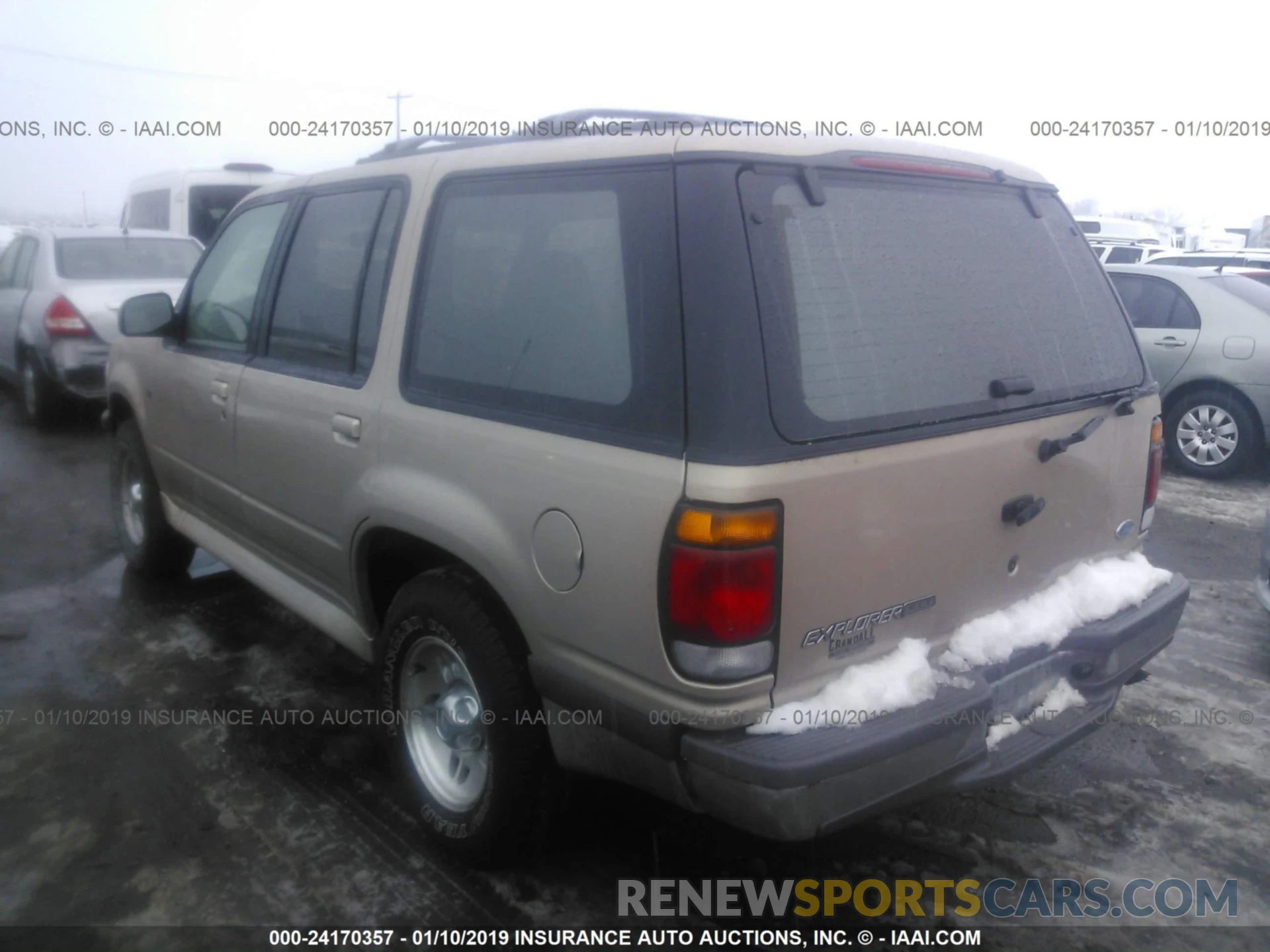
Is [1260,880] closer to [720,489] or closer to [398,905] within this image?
[720,489]

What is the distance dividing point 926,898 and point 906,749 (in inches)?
33.3

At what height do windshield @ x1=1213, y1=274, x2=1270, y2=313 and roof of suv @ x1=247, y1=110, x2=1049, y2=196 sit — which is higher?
roof of suv @ x1=247, y1=110, x2=1049, y2=196

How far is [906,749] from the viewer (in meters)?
2.20

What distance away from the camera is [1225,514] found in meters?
6.66

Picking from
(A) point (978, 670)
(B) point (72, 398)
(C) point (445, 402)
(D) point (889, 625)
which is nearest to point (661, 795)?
(D) point (889, 625)

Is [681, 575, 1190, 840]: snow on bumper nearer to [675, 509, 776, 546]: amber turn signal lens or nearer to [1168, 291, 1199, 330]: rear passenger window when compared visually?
[675, 509, 776, 546]: amber turn signal lens

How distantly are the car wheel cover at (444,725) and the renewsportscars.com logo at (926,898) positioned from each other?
536 millimetres

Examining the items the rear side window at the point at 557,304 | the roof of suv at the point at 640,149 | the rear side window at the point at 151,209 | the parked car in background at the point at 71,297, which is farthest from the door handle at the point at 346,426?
the rear side window at the point at 151,209

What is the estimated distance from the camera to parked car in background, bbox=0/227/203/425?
8.23m

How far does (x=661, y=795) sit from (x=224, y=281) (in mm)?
2897

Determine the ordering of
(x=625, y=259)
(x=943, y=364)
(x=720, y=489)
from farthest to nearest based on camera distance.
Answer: (x=943, y=364) → (x=625, y=259) → (x=720, y=489)

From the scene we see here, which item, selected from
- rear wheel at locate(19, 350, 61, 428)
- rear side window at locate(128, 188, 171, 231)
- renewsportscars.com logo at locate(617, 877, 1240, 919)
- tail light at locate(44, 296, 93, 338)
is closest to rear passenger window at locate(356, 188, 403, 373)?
renewsportscars.com logo at locate(617, 877, 1240, 919)

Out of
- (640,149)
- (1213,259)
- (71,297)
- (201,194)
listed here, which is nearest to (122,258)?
(71,297)

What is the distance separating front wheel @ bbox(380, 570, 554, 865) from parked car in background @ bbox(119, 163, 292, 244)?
1136 cm
